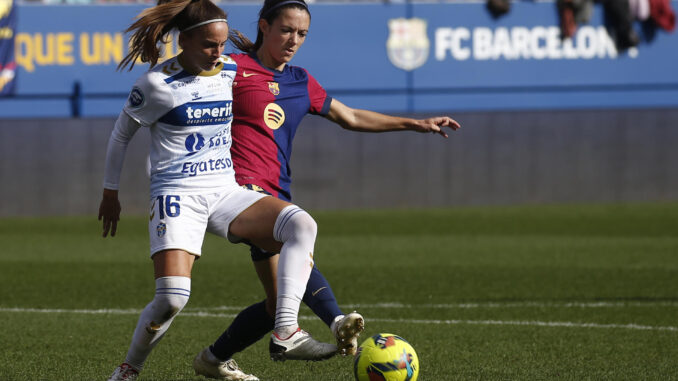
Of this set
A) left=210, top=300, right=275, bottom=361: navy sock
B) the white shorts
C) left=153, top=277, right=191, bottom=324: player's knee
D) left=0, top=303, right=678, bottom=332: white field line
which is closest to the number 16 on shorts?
the white shorts

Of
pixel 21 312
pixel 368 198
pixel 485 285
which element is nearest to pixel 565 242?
pixel 485 285

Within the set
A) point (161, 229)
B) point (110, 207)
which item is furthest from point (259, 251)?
point (110, 207)

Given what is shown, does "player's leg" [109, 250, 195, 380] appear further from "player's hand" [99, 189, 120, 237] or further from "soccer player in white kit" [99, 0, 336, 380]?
"player's hand" [99, 189, 120, 237]

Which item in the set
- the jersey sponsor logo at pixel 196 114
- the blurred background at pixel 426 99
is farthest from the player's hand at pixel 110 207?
the blurred background at pixel 426 99

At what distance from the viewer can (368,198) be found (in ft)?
63.2

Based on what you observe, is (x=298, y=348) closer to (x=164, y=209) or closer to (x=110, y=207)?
(x=164, y=209)

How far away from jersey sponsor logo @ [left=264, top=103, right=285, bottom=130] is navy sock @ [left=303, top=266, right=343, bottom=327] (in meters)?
0.74

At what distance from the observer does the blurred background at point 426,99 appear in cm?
1800

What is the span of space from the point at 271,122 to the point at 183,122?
655 mm

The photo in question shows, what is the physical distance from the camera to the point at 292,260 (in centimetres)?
498

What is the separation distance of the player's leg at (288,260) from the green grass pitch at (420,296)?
91cm

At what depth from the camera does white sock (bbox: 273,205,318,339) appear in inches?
195

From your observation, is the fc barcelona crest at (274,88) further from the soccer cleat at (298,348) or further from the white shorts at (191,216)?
the soccer cleat at (298,348)

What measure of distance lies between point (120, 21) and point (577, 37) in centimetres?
885
